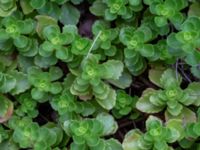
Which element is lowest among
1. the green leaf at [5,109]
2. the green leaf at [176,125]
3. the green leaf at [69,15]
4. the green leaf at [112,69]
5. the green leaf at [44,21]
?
the green leaf at [5,109]

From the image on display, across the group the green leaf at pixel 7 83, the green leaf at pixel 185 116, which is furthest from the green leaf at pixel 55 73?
the green leaf at pixel 185 116

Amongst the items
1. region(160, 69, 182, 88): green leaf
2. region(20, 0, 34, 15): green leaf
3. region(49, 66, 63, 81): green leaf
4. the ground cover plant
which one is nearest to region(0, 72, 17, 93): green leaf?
the ground cover plant

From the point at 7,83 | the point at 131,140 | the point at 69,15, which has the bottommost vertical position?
the point at 131,140

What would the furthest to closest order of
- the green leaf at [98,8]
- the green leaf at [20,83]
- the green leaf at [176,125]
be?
the green leaf at [98,8] < the green leaf at [20,83] < the green leaf at [176,125]

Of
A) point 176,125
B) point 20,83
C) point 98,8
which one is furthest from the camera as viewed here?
point 98,8

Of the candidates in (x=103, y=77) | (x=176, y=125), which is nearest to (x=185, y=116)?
(x=176, y=125)

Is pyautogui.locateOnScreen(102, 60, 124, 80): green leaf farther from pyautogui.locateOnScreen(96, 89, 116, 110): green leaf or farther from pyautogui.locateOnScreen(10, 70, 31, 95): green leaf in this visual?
pyautogui.locateOnScreen(10, 70, 31, 95): green leaf

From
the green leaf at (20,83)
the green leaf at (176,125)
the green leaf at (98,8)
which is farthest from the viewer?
the green leaf at (98,8)

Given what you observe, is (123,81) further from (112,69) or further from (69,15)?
(69,15)

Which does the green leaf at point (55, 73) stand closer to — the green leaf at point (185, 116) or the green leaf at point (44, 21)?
A: the green leaf at point (44, 21)
